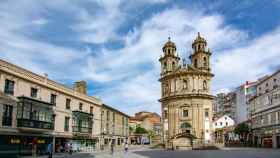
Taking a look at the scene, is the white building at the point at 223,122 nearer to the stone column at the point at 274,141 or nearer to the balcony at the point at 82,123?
the stone column at the point at 274,141

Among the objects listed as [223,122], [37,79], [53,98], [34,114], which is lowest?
[223,122]

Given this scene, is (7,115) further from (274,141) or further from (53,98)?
(274,141)

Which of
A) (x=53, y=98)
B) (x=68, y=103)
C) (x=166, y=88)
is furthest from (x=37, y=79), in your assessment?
(x=166, y=88)

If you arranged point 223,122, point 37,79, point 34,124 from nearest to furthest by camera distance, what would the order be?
point 34,124 → point 37,79 → point 223,122

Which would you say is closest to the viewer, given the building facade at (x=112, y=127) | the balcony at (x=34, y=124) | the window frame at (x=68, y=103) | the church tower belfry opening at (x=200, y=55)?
the balcony at (x=34, y=124)

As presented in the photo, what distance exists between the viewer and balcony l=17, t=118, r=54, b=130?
32375mm

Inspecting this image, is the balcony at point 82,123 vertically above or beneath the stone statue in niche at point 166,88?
beneath

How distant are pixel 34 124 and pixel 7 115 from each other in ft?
12.8

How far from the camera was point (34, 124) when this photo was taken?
3438 cm

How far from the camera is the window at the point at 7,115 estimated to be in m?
30.6

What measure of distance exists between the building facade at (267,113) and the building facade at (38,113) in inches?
1325

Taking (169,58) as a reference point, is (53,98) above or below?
below

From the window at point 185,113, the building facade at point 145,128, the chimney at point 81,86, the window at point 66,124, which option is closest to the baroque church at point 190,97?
the window at point 185,113

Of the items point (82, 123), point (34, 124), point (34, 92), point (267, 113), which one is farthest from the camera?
point (267, 113)
